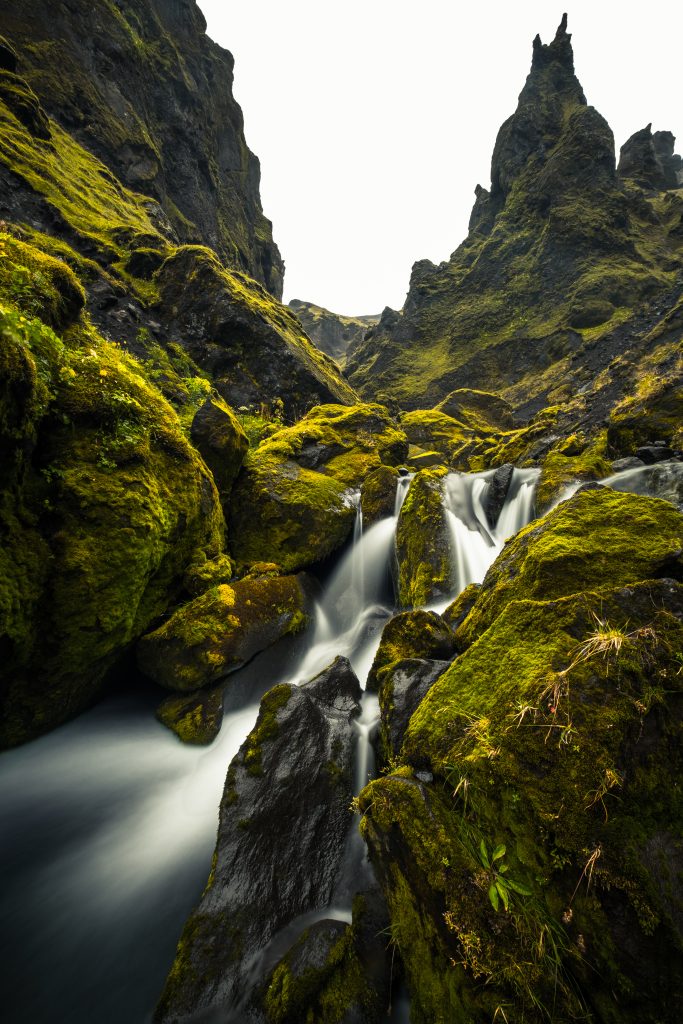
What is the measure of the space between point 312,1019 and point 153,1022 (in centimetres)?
111

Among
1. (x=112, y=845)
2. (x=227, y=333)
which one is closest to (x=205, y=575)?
(x=112, y=845)

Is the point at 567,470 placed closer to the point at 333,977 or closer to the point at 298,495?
the point at 298,495

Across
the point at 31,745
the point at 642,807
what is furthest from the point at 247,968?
the point at 31,745

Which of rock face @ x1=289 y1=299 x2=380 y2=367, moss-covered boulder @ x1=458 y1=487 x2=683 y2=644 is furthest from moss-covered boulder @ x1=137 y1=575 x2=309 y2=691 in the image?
rock face @ x1=289 y1=299 x2=380 y2=367

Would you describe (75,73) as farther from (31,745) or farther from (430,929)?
(430,929)

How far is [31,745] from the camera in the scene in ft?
14.8

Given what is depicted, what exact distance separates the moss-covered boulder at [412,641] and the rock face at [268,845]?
0.73 metres

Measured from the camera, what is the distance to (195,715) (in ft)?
16.8

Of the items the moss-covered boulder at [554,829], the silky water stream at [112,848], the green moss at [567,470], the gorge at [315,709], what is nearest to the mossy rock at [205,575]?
the gorge at [315,709]

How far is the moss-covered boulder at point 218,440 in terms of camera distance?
7543 mm

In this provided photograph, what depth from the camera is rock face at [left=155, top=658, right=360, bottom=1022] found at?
2.59m

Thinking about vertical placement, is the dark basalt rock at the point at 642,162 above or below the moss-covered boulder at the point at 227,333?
above

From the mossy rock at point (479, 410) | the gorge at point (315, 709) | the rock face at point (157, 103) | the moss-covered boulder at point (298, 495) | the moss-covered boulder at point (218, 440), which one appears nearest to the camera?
the gorge at point (315, 709)

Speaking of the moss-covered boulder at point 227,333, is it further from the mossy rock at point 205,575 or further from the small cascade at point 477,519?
the mossy rock at point 205,575
